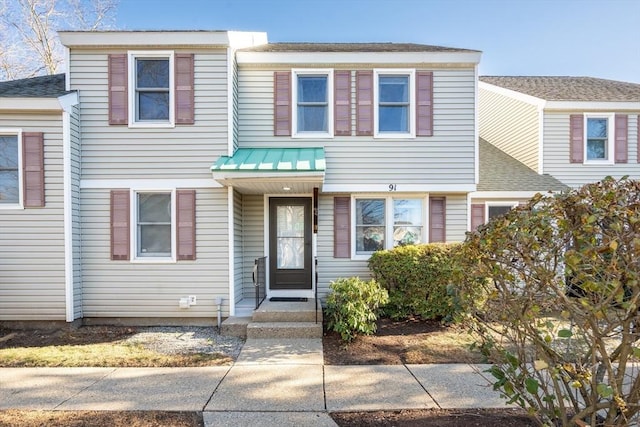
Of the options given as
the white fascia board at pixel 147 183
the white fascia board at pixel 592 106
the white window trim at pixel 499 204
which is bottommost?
the white window trim at pixel 499 204

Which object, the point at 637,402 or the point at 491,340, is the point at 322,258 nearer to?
the point at 491,340

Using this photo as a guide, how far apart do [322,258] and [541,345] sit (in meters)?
5.30

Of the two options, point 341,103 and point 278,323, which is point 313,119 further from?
point 278,323

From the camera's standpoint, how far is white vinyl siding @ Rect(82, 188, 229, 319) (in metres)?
6.82

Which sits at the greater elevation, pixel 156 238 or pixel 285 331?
pixel 156 238

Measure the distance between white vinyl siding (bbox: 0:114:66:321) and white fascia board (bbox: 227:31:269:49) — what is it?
3551 millimetres

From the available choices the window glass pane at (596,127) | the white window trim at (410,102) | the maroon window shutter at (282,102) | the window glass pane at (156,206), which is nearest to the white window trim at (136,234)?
the window glass pane at (156,206)

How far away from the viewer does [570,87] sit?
11141 mm

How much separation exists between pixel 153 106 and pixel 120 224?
245 cm

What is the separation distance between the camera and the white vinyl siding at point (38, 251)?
6.45 meters

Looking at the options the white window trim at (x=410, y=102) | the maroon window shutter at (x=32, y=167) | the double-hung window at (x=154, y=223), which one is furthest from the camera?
the white window trim at (x=410, y=102)

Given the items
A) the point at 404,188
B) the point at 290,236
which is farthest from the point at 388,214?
the point at 290,236

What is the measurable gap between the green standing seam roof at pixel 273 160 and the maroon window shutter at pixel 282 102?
0.55 m

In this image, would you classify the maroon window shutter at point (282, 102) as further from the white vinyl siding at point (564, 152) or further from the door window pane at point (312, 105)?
the white vinyl siding at point (564, 152)
